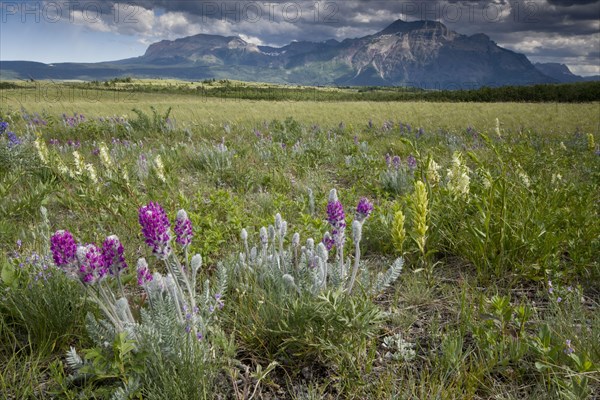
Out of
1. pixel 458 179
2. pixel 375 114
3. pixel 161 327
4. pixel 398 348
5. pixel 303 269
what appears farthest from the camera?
pixel 375 114

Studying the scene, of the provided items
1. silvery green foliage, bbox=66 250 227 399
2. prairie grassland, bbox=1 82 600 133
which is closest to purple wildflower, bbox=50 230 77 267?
silvery green foliage, bbox=66 250 227 399

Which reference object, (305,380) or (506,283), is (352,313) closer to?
(305,380)

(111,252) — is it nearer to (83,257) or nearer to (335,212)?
(83,257)

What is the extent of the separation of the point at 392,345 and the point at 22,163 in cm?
622

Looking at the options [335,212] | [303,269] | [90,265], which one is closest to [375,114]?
[303,269]

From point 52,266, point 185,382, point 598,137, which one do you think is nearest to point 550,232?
point 185,382

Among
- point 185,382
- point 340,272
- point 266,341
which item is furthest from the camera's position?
point 340,272

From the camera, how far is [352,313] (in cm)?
182

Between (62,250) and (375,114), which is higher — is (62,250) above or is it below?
below

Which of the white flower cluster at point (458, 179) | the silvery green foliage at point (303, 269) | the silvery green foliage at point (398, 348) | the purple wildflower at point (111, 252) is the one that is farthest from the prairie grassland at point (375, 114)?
the silvery green foliage at point (398, 348)

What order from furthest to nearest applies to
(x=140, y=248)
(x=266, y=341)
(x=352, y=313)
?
(x=140, y=248) < (x=266, y=341) < (x=352, y=313)

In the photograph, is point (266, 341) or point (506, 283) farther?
point (506, 283)

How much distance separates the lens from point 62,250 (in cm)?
147

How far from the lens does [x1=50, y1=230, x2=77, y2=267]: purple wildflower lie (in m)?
1.46
